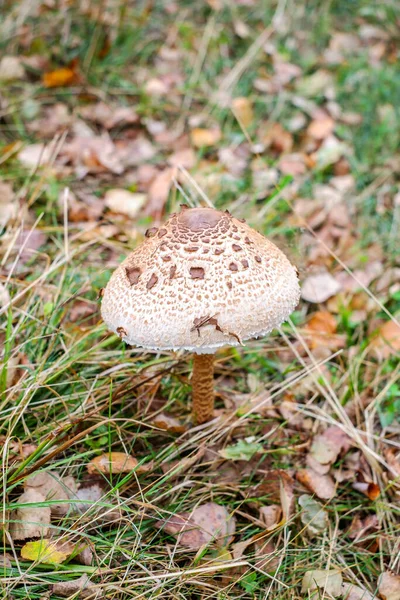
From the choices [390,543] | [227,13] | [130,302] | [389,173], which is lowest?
[390,543]

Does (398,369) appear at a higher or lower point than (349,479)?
higher

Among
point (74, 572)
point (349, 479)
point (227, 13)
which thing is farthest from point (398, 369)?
point (227, 13)

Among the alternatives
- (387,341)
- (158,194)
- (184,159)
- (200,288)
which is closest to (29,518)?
(200,288)

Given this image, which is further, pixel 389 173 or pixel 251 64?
pixel 251 64

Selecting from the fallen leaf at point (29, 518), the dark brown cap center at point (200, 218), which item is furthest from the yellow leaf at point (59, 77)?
the fallen leaf at point (29, 518)

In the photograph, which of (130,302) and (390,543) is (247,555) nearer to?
(390,543)

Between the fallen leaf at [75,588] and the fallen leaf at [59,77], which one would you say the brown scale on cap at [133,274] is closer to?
the fallen leaf at [75,588]

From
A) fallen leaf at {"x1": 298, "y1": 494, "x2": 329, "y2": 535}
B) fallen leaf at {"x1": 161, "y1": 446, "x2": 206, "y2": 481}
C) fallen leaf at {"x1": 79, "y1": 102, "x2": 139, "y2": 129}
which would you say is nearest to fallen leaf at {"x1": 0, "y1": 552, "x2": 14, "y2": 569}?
fallen leaf at {"x1": 161, "y1": 446, "x2": 206, "y2": 481}
